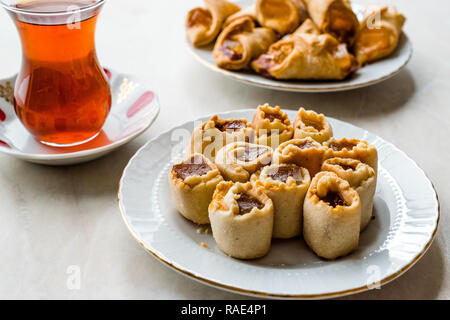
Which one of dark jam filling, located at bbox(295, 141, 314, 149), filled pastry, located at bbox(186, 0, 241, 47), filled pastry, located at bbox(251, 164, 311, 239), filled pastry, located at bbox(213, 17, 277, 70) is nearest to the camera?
filled pastry, located at bbox(251, 164, 311, 239)

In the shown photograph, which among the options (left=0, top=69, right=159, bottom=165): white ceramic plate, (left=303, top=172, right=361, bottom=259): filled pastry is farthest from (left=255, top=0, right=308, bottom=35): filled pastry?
(left=303, top=172, right=361, bottom=259): filled pastry

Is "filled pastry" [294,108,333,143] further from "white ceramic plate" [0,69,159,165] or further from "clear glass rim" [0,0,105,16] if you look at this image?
"clear glass rim" [0,0,105,16]

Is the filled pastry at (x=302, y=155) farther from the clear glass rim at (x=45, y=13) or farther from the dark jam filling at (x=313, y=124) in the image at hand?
the clear glass rim at (x=45, y=13)

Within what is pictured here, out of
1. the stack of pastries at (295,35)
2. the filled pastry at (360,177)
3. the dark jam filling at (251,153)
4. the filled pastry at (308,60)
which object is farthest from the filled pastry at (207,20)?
the filled pastry at (360,177)

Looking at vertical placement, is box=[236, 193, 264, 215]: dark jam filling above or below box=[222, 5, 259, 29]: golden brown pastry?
above

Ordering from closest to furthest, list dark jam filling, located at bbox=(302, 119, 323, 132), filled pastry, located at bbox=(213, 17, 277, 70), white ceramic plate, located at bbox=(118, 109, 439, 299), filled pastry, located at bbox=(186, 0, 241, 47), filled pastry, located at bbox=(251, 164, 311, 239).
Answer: white ceramic plate, located at bbox=(118, 109, 439, 299), filled pastry, located at bbox=(251, 164, 311, 239), dark jam filling, located at bbox=(302, 119, 323, 132), filled pastry, located at bbox=(213, 17, 277, 70), filled pastry, located at bbox=(186, 0, 241, 47)

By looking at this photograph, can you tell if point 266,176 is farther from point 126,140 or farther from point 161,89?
point 161,89

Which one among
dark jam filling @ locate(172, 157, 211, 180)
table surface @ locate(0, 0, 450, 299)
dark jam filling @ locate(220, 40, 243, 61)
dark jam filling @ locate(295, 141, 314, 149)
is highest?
dark jam filling @ locate(295, 141, 314, 149)
